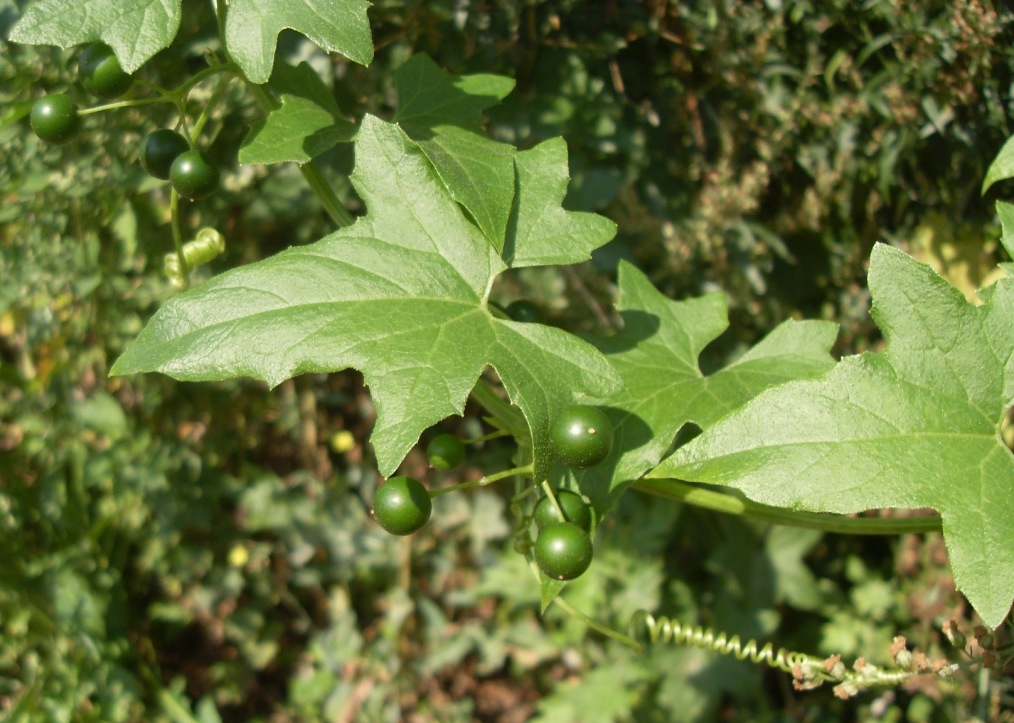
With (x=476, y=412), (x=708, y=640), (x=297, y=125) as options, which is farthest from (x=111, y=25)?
(x=476, y=412)

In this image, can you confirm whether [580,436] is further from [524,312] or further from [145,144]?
[145,144]

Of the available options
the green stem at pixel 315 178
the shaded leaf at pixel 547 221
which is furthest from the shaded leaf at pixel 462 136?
the green stem at pixel 315 178

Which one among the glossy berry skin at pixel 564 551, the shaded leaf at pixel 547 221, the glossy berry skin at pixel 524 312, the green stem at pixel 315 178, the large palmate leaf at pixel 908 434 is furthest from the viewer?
the glossy berry skin at pixel 524 312

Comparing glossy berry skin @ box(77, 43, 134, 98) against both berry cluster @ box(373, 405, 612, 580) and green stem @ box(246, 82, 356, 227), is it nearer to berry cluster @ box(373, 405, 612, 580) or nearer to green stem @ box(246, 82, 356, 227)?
green stem @ box(246, 82, 356, 227)

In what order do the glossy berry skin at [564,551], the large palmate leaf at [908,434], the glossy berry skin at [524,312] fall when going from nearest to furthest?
the large palmate leaf at [908,434]
the glossy berry skin at [564,551]
the glossy berry skin at [524,312]

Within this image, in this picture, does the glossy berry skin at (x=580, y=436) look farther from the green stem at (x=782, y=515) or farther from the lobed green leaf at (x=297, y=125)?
the lobed green leaf at (x=297, y=125)

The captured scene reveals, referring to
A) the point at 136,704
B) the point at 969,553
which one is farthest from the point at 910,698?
the point at 136,704

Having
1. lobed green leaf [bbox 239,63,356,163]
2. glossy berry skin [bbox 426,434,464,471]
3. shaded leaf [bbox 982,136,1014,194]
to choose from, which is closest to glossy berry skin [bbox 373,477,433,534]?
glossy berry skin [bbox 426,434,464,471]

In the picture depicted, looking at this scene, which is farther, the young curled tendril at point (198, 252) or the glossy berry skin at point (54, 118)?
the young curled tendril at point (198, 252)
